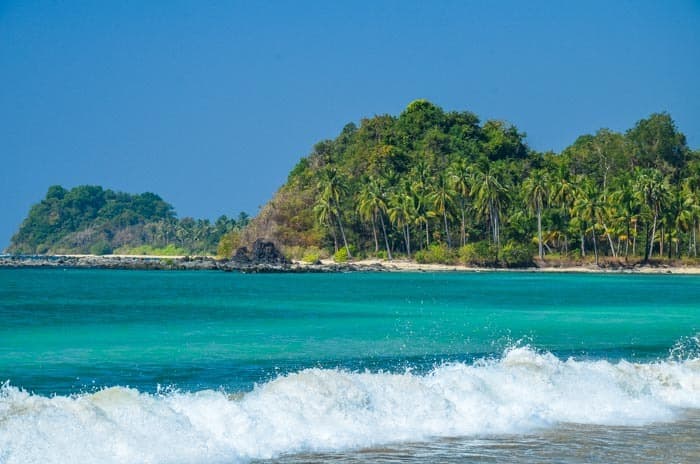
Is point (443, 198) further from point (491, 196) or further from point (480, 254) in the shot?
point (480, 254)

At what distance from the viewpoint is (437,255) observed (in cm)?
10181

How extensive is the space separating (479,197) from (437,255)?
7441mm

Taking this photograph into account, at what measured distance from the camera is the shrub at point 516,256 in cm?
9831

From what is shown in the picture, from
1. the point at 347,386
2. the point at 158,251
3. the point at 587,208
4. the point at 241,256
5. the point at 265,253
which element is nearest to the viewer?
the point at 347,386

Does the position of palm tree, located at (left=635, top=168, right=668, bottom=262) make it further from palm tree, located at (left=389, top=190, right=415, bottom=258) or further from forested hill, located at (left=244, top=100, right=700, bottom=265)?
palm tree, located at (left=389, top=190, right=415, bottom=258)

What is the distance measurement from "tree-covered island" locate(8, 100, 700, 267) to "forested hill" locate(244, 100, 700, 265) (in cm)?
16

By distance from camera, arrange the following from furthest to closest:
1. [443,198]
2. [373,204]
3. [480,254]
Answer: [373,204], [443,198], [480,254]

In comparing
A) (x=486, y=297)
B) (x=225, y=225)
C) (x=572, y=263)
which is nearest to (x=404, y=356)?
(x=486, y=297)

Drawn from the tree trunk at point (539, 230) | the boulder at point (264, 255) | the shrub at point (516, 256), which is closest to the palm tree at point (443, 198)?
the shrub at point (516, 256)

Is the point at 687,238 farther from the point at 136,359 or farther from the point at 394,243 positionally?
the point at 136,359

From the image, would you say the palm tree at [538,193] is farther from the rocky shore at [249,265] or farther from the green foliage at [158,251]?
the green foliage at [158,251]

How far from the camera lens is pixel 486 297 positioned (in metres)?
56.1

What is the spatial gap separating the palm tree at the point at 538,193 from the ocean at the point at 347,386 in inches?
2117

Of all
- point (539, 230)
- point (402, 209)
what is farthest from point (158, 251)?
point (539, 230)
